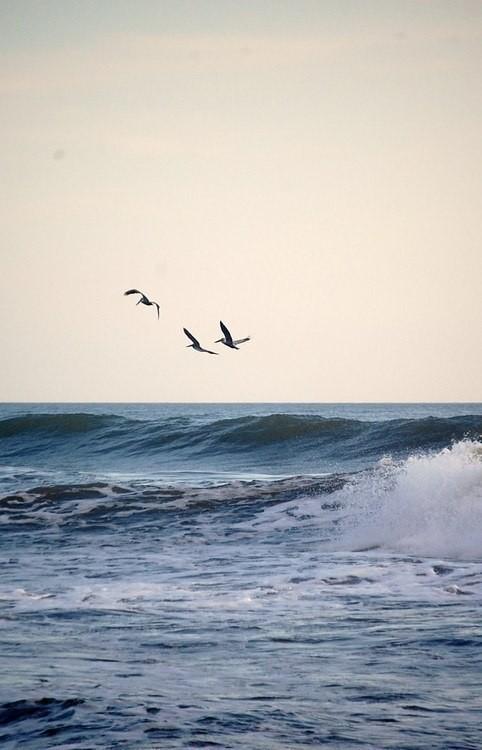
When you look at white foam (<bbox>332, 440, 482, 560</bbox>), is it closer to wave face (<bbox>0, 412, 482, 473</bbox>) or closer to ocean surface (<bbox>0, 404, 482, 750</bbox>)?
ocean surface (<bbox>0, 404, 482, 750</bbox>)

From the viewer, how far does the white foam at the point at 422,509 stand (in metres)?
13.5

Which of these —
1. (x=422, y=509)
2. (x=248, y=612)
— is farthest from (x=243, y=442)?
(x=248, y=612)

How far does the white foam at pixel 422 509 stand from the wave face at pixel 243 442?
905 centimetres

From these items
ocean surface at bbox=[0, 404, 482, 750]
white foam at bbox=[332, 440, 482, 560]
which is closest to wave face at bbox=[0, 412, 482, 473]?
ocean surface at bbox=[0, 404, 482, 750]

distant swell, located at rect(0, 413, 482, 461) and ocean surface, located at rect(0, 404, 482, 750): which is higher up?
distant swell, located at rect(0, 413, 482, 461)

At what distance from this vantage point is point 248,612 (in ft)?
30.4

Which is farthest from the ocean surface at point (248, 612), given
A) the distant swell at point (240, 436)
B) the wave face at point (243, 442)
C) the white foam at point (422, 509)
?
the distant swell at point (240, 436)

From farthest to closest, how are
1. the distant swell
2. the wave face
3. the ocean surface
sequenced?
the distant swell < the wave face < the ocean surface

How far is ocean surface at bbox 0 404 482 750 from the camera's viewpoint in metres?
6.15

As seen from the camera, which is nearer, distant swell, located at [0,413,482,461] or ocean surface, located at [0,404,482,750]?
ocean surface, located at [0,404,482,750]

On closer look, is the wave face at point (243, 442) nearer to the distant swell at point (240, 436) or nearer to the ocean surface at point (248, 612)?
the distant swell at point (240, 436)

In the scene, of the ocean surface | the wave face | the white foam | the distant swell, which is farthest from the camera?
the distant swell

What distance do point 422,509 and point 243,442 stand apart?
19.3m

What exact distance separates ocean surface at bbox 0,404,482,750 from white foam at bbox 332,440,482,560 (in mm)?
50
